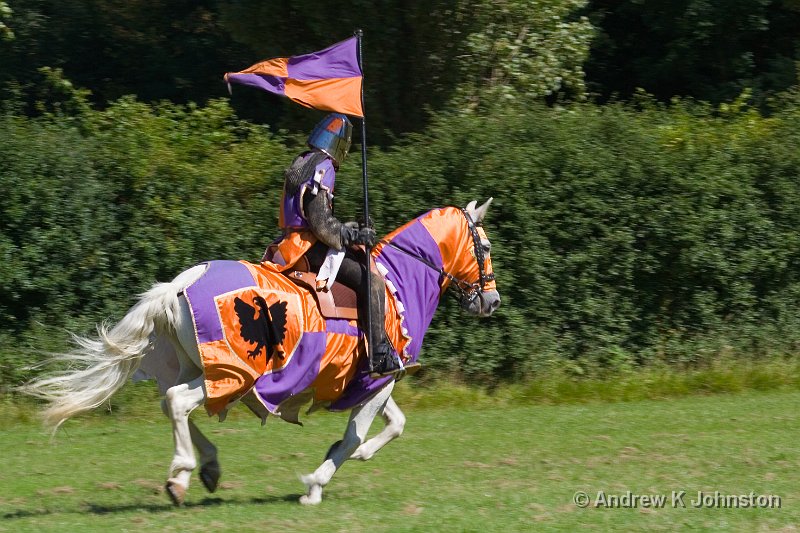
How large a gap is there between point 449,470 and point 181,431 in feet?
8.79

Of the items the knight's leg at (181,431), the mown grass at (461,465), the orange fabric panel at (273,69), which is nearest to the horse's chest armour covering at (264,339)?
the knight's leg at (181,431)

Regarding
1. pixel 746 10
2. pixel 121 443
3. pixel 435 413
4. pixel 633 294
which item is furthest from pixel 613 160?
pixel 746 10

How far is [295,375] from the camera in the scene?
7.45 metres

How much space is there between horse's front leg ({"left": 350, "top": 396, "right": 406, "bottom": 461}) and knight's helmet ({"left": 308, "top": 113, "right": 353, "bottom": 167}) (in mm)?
1738

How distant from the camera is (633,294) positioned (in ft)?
43.0

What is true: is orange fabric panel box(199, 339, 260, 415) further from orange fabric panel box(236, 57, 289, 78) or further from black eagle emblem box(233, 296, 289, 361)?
orange fabric panel box(236, 57, 289, 78)

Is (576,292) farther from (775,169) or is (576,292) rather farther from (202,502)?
(202,502)

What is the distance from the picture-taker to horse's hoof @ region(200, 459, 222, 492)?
24.8 ft

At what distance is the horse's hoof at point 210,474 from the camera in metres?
7.56

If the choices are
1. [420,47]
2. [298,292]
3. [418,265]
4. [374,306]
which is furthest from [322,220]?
[420,47]

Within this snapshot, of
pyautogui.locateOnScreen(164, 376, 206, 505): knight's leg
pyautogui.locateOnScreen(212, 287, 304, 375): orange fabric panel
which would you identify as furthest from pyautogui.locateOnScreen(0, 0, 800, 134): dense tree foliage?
pyautogui.locateOnScreen(164, 376, 206, 505): knight's leg

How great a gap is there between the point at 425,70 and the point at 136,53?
24.5 feet

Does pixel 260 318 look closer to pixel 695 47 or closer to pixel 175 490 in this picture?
pixel 175 490

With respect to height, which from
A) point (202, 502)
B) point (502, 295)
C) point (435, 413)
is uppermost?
point (202, 502)
